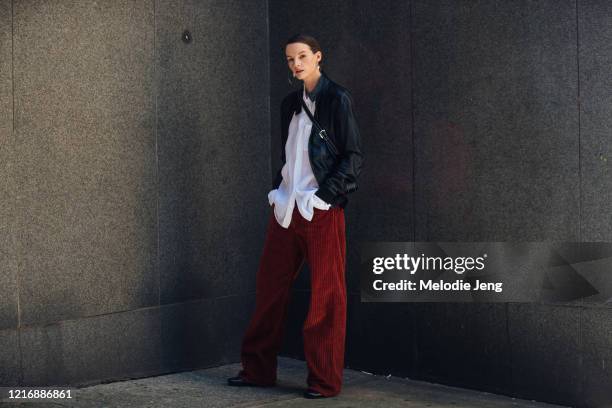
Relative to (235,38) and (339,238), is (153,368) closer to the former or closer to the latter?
(339,238)

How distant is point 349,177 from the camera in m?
6.06

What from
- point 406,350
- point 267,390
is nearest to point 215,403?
point 267,390

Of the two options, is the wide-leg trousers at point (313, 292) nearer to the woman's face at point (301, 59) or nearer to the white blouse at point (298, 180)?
the white blouse at point (298, 180)

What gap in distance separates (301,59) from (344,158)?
0.64 m

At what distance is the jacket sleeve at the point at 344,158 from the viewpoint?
602 centimetres

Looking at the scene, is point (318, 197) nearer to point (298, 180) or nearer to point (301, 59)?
point (298, 180)

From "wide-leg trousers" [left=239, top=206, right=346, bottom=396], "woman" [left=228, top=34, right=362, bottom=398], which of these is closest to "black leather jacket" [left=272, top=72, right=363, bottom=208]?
"woman" [left=228, top=34, right=362, bottom=398]

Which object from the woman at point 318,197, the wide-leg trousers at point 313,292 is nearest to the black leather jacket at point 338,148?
the woman at point 318,197

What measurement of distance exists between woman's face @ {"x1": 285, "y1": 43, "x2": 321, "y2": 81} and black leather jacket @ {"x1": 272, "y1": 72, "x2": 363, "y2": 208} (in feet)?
0.55

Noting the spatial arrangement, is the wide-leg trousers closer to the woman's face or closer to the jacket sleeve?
the jacket sleeve

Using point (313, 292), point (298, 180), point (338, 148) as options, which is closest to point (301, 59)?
point (338, 148)

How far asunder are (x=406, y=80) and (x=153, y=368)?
2.51 m

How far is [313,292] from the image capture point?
243 inches

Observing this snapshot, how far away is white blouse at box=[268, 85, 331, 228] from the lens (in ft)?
19.9
